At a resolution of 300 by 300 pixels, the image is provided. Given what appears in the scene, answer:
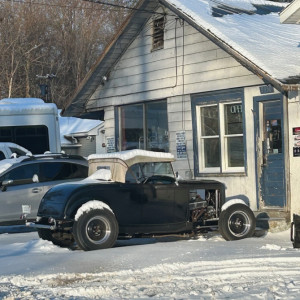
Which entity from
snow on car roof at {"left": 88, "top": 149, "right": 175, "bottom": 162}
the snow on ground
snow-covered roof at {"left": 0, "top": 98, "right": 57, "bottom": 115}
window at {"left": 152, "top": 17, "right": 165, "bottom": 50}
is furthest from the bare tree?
the snow on ground

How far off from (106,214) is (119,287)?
10.4 ft

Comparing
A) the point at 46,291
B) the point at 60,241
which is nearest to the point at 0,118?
the point at 60,241

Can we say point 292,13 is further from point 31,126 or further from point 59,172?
point 31,126

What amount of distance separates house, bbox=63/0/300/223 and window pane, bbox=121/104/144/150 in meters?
0.03

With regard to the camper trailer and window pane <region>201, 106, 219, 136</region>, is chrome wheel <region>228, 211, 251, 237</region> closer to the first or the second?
window pane <region>201, 106, 219, 136</region>

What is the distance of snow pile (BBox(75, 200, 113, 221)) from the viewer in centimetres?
1128

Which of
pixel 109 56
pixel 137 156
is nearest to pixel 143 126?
pixel 109 56

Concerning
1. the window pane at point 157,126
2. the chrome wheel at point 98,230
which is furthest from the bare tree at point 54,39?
the chrome wheel at point 98,230

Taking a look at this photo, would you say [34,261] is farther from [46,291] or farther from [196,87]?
[196,87]

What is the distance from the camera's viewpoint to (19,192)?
51.4 feet

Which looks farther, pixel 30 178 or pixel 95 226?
pixel 30 178

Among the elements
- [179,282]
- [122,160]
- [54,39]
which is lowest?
[179,282]

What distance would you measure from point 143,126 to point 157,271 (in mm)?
9436

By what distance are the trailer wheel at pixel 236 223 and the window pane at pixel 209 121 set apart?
3.79 meters
